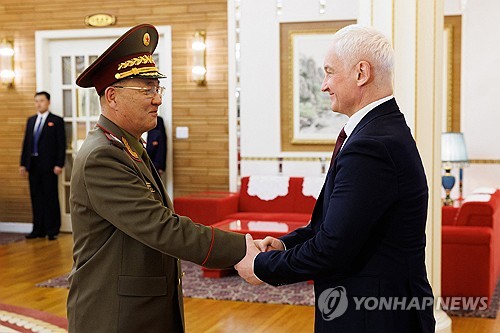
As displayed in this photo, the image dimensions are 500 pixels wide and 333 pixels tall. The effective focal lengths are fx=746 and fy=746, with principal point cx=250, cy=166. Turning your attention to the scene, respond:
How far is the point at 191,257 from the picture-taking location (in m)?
2.28

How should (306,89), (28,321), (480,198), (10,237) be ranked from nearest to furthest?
1. (28,321)
2. (480,198)
3. (306,89)
4. (10,237)

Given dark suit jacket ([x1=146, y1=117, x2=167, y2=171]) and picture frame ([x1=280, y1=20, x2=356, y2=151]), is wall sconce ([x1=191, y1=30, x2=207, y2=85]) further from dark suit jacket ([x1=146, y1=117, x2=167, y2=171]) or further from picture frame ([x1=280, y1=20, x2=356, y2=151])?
picture frame ([x1=280, y1=20, x2=356, y2=151])

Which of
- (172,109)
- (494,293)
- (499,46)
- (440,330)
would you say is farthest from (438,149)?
(172,109)

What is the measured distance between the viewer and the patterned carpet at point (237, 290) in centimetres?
557

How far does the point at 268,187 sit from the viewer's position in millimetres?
7832

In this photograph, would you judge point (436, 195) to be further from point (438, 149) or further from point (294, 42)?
point (294, 42)

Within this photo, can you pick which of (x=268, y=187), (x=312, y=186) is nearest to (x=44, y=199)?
(x=268, y=187)

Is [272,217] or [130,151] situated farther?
[272,217]

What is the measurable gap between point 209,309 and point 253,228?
3.74 feet

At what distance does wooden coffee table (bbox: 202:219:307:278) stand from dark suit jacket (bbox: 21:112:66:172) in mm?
2589

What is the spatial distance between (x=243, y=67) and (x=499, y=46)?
2662mm

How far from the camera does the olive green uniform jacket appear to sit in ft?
7.27

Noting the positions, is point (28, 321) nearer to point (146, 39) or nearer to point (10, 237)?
point (146, 39)

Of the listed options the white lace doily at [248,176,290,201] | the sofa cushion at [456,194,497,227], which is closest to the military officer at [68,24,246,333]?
the sofa cushion at [456,194,497,227]
